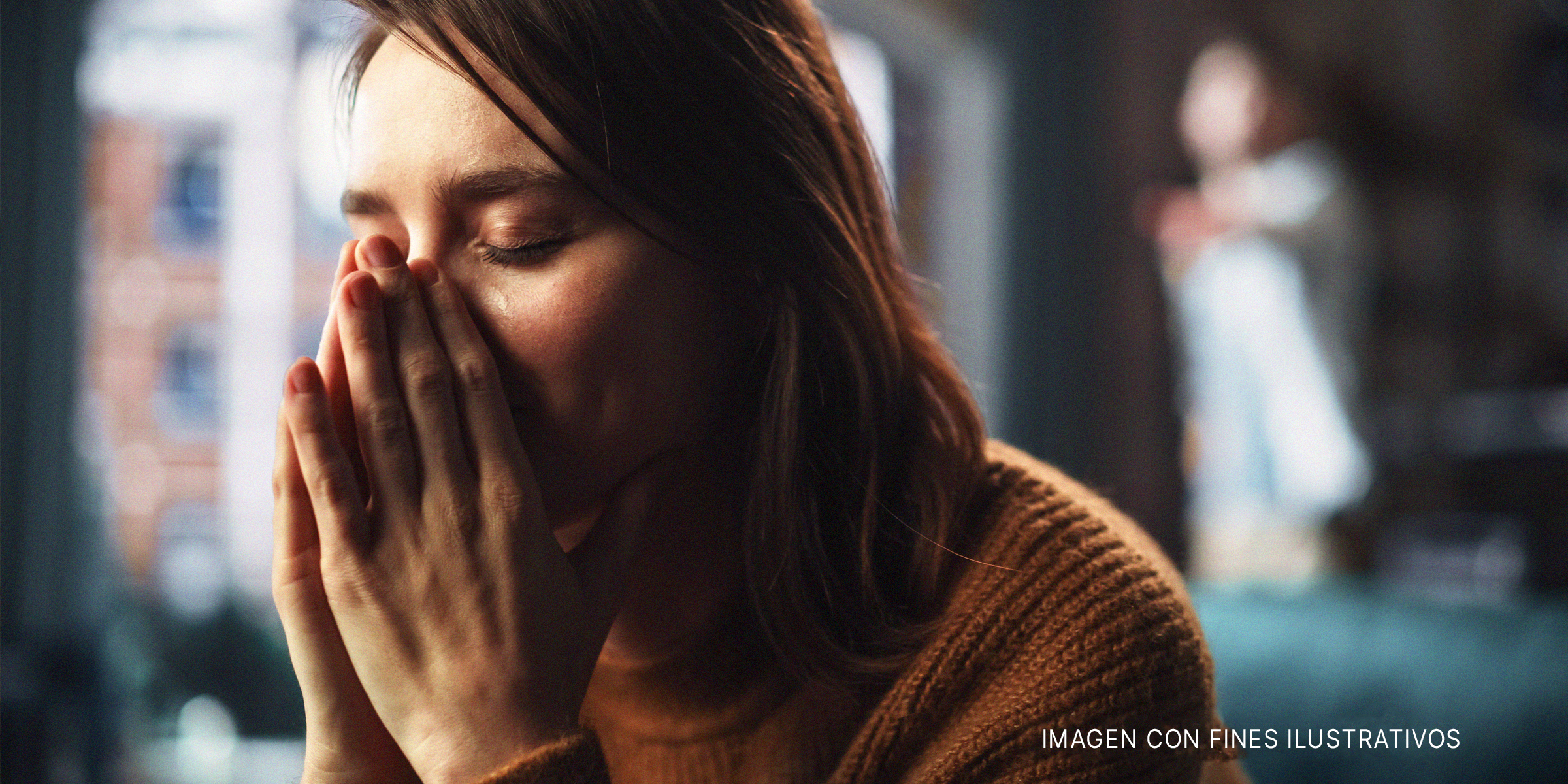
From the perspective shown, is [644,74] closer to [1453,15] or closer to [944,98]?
[944,98]

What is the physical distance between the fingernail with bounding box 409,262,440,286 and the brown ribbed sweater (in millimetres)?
244

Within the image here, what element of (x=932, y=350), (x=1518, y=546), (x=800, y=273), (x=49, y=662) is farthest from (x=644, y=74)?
(x=1518, y=546)

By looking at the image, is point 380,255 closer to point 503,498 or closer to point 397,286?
point 397,286

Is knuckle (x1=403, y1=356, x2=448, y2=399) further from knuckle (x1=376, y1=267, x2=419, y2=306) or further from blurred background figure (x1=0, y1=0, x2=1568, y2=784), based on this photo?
blurred background figure (x1=0, y1=0, x2=1568, y2=784)

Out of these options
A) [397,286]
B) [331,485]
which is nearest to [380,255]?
[397,286]

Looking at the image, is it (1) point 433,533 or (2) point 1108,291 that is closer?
(1) point 433,533

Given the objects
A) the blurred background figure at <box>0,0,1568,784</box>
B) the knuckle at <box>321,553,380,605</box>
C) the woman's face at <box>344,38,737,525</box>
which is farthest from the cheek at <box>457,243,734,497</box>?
the blurred background figure at <box>0,0,1568,784</box>

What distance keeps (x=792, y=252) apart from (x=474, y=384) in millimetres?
191

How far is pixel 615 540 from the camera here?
617 mm

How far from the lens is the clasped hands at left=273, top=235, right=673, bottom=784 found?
Answer: 0.56 meters

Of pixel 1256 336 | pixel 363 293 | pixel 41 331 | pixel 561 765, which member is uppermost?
pixel 363 293

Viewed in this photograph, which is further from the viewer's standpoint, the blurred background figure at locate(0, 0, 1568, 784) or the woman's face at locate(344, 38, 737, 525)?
the blurred background figure at locate(0, 0, 1568, 784)

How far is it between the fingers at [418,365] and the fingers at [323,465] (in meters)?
0.02

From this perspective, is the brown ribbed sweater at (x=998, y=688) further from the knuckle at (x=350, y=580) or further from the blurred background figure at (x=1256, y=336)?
the blurred background figure at (x=1256, y=336)
